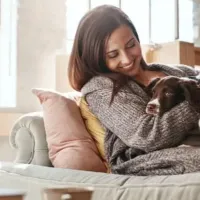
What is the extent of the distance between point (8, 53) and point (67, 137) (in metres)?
0.95

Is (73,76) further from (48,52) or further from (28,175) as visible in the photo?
(48,52)

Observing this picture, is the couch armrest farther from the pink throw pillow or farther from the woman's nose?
the woman's nose

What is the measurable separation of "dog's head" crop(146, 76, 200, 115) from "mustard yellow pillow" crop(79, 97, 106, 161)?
9.9 inches

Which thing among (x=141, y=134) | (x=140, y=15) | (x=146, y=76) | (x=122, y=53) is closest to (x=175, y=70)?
(x=146, y=76)

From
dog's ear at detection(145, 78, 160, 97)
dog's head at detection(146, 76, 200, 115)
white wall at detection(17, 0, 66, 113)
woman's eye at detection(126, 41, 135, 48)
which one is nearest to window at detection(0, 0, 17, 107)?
white wall at detection(17, 0, 66, 113)

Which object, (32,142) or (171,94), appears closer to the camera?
(171,94)

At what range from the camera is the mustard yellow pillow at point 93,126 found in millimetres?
1559

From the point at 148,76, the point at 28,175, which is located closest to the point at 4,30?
the point at 148,76

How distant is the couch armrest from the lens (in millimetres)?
1622

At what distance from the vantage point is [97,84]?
1.50 metres

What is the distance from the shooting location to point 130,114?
1376 millimetres

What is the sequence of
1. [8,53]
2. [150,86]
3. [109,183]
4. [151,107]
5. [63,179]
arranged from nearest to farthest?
[109,183]
[63,179]
[151,107]
[150,86]
[8,53]

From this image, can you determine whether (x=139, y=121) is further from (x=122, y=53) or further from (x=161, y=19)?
(x=161, y=19)

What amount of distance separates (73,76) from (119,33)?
228 mm
